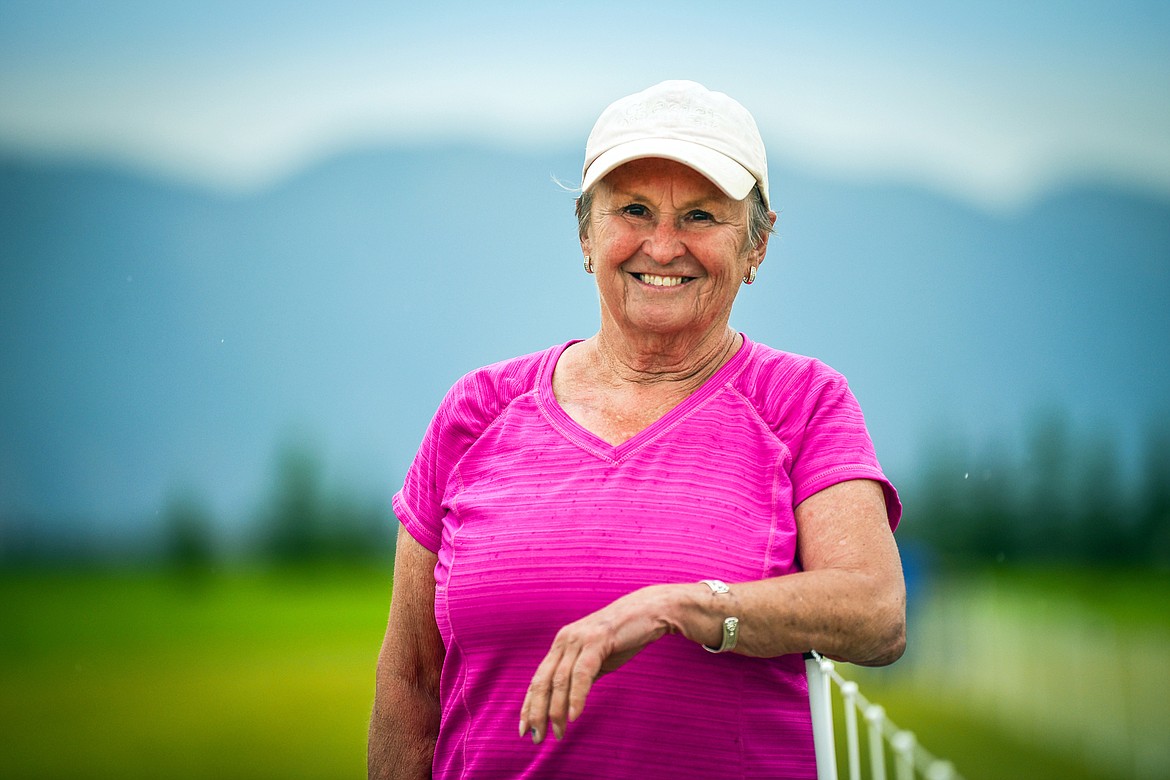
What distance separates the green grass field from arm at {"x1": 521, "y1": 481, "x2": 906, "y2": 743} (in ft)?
7.88

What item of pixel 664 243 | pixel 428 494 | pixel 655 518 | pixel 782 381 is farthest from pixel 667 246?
pixel 428 494

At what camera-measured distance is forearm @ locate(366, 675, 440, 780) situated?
1410 millimetres

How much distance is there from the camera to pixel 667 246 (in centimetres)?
127

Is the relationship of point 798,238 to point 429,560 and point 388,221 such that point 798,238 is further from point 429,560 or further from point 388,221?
point 429,560

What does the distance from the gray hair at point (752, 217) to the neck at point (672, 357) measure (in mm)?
119

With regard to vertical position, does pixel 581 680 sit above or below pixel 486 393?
below

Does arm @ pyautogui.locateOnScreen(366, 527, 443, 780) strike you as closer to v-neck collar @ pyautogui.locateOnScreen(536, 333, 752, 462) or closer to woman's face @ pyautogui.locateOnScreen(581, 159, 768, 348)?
v-neck collar @ pyautogui.locateOnScreen(536, 333, 752, 462)

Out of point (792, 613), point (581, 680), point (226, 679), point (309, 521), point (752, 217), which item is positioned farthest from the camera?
point (309, 521)

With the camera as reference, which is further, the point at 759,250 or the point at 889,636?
the point at 759,250

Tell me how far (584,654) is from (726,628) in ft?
0.51

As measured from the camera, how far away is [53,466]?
372cm

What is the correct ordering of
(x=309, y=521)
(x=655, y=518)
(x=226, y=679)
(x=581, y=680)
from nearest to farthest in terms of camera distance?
(x=581, y=680) → (x=655, y=518) → (x=226, y=679) → (x=309, y=521)

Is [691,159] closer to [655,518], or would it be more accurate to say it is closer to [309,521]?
[655,518]

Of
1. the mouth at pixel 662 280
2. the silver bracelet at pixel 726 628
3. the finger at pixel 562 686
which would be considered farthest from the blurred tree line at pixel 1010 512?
the finger at pixel 562 686
